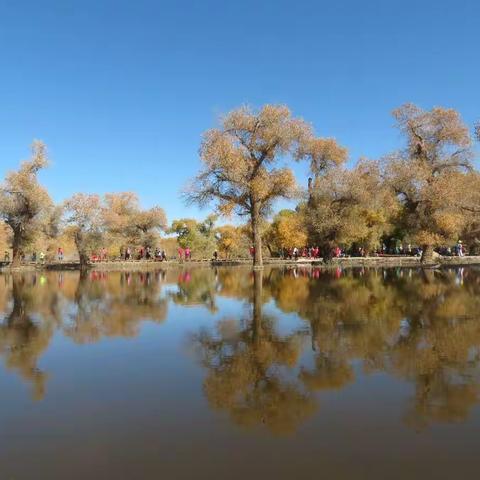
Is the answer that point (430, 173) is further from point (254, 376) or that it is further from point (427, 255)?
point (254, 376)

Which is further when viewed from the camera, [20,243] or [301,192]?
[20,243]

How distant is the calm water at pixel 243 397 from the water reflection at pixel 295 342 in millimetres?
39

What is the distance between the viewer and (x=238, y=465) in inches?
170

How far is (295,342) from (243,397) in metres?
3.58

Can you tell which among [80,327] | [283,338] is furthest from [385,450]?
[80,327]

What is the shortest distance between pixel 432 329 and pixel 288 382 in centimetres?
513

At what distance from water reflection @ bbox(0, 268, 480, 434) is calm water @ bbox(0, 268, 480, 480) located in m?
0.04

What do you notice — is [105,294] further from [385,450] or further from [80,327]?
[385,450]

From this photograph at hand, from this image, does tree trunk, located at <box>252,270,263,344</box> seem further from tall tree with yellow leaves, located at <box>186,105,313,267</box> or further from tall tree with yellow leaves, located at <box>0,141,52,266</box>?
tall tree with yellow leaves, located at <box>0,141,52,266</box>

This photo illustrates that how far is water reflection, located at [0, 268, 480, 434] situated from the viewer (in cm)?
604

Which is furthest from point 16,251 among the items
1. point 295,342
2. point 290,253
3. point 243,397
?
point 243,397

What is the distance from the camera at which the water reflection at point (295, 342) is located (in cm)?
604

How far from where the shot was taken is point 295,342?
966 centimetres

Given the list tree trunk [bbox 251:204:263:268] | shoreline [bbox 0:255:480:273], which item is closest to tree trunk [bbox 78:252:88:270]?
shoreline [bbox 0:255:480:273]
